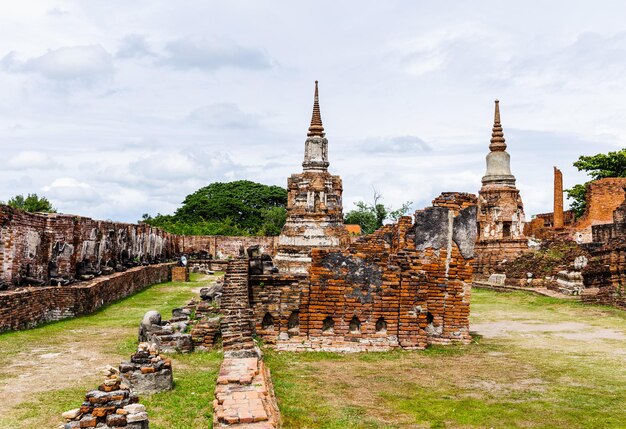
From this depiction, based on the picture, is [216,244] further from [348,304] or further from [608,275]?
[348,304]

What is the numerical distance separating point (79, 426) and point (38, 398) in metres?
1.94

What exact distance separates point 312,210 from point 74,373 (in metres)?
13.8

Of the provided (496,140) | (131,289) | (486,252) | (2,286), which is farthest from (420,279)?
(496,140)

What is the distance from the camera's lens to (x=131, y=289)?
19.2 m

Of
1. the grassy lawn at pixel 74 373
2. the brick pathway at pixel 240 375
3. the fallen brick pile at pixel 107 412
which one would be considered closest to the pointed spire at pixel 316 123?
the grassy lawn at pixel 74 373

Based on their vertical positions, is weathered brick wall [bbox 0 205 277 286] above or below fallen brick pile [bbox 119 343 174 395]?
above

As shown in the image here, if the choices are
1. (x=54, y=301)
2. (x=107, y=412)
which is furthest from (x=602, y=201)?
(x=107, y=412)

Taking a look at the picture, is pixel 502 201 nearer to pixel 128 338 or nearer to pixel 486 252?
pixel 486 252

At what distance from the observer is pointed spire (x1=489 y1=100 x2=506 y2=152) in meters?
28.9

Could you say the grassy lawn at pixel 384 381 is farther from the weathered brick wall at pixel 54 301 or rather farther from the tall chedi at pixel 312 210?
the tall chedi at pixel 312 210

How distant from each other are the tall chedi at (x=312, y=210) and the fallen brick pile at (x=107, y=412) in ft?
47.3

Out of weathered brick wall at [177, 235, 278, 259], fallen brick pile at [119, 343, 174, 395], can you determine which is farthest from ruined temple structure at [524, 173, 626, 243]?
fallen brick pile at [119, 343, 174, 395]

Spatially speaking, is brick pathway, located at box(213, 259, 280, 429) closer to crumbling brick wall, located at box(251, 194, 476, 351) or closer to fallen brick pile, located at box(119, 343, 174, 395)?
crumbling brick wall, located at box(251, 194, 476, 351)

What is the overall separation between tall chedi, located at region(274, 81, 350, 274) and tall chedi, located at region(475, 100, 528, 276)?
848 cm
